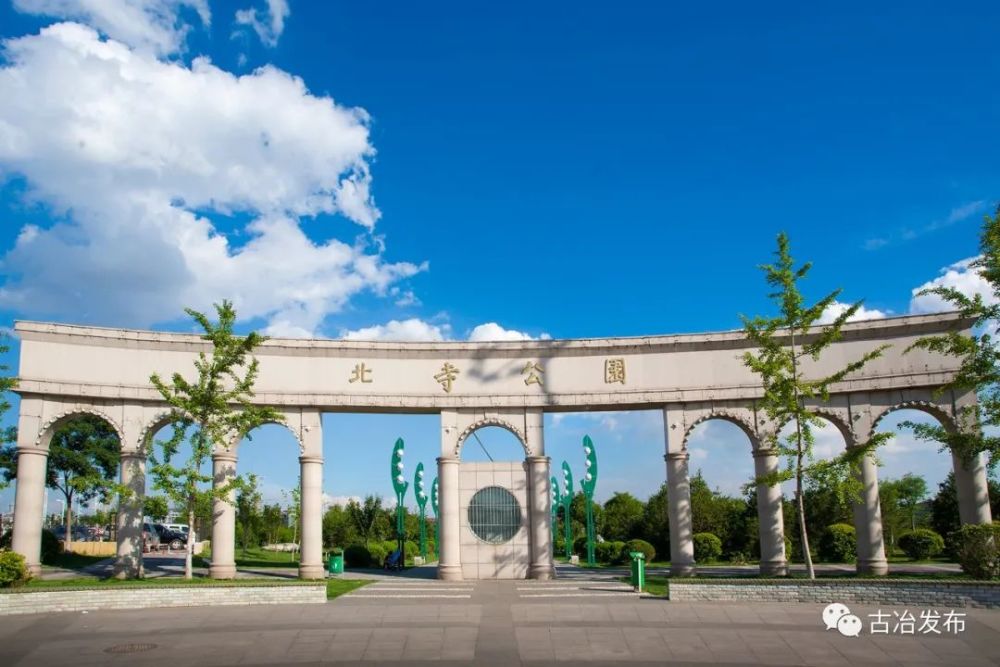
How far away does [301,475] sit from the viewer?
2444 cm

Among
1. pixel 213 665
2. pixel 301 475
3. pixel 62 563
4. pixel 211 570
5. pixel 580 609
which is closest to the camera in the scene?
pixel 213 665

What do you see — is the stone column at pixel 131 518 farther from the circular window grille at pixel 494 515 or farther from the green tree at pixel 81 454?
the green tree at pixel 81 454

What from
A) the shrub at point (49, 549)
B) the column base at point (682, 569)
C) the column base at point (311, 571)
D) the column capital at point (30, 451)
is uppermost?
the column capital at point (30, 451)

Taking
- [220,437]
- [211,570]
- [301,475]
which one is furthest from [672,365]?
[211,570]

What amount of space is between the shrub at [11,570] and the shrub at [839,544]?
88.5 ft

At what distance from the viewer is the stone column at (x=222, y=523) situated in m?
22.9

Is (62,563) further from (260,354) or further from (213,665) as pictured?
(213,665)

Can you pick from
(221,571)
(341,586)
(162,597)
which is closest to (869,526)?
(341,586)

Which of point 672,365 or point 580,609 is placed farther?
point 672,365

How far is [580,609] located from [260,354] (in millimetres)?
13089

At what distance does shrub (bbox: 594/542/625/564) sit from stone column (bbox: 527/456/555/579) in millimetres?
9548

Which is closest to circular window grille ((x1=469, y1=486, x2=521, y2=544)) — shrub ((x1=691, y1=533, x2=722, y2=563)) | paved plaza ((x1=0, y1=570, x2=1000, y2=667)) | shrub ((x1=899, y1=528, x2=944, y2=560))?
paved plaza ((x1=0, y1=570, x2=1000, y2=667))

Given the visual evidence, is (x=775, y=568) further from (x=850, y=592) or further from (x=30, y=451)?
(x=30, y=451)

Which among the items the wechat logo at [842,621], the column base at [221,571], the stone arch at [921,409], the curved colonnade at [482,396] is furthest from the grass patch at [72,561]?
the stone arch at [921,409]
